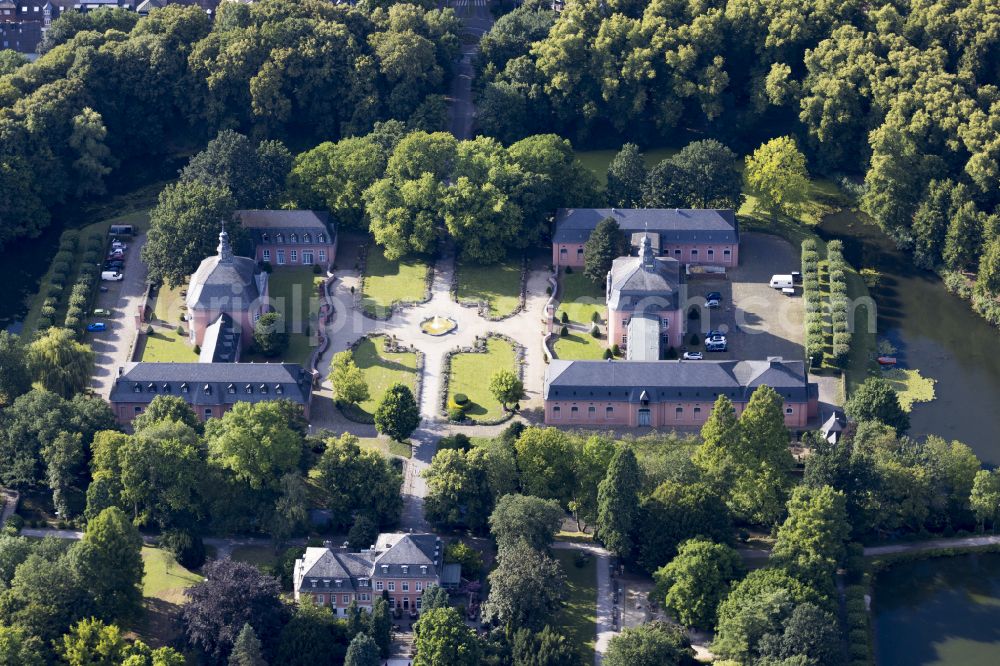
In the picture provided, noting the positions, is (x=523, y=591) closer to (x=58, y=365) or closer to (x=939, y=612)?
(x=939, y=612)

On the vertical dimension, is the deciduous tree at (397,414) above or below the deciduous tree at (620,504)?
above

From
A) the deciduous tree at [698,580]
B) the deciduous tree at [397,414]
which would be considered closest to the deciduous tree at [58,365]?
the deciduous tree at [397,414]

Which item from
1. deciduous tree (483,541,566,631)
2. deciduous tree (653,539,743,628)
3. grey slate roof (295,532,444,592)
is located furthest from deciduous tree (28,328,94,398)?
deciduous tree (653,539,743,628)

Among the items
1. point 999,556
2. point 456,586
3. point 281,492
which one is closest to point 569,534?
point 456,586

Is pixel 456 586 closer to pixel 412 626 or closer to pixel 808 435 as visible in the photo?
pixel 412 626

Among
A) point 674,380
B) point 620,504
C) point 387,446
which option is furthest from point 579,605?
point 674,380

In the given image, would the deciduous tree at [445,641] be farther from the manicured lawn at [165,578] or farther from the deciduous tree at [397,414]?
the deciduous tree at [397,414]
